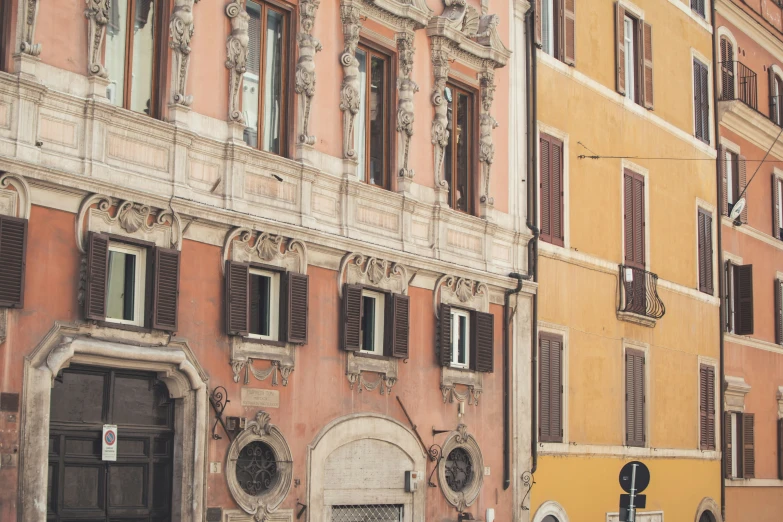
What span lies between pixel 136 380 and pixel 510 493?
26.5 feet

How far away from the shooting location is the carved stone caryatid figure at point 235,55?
16.9m

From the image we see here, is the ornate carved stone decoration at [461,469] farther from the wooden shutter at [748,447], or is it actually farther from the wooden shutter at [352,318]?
the wooden shutter at [748,447]

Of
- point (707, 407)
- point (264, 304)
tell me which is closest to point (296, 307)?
point (264, 304)

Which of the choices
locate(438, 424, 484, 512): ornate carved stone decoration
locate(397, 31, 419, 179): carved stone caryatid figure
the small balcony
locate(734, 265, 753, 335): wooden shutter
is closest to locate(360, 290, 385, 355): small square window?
locate(397, 31, 419, 179): carved stone caryatid figure

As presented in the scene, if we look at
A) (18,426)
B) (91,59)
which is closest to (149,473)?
(18,426)

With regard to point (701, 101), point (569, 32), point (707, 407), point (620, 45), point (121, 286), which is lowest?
point (707, 407)

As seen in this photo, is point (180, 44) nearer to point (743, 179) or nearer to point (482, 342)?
point (482, 342)

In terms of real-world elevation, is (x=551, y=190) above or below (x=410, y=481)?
above

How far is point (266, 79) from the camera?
17.9 m

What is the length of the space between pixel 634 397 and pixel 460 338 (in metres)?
6.05

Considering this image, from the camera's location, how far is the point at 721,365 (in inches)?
1153

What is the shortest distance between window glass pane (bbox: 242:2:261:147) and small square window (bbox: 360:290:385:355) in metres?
2.89

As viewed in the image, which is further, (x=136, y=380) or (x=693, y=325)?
(x=693, y=325)

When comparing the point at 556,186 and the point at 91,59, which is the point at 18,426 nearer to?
the point at 91,59
